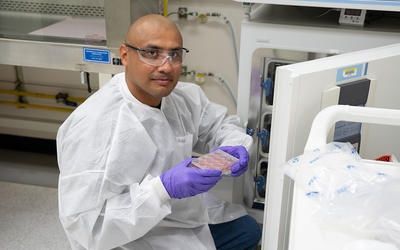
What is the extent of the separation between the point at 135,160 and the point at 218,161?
279 millimetres

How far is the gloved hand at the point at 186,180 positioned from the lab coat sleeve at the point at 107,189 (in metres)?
0.03

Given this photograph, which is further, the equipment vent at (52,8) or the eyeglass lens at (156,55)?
the equipment vent at (52,8)

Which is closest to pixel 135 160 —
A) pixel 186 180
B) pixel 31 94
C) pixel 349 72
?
pixel 186 180

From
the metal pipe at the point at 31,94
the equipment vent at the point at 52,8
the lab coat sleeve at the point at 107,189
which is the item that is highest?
the equipment vent at the point at 52,8

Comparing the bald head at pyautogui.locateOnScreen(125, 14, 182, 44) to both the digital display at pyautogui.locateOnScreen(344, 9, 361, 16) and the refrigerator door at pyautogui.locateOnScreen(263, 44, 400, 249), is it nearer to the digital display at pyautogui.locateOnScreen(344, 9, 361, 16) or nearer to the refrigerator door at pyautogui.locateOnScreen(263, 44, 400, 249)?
the refrigerator door at pyautogui.locateOnScreen(263, 44, 400, 249)

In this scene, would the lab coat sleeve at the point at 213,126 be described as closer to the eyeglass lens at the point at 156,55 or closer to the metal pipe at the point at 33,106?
the eyeglass lens at the point at 156,55

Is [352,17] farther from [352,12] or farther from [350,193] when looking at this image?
[350,193]

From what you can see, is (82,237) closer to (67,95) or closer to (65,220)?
(65,220)

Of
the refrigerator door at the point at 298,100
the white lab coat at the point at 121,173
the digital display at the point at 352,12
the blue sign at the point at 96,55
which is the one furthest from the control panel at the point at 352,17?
the blue sign at the point at 96,55

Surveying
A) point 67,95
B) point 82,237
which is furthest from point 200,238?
point 67,95

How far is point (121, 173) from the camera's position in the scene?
132 cm

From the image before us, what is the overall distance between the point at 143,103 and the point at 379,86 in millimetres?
726

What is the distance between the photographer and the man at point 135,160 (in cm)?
129

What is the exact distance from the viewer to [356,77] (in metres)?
1.13
